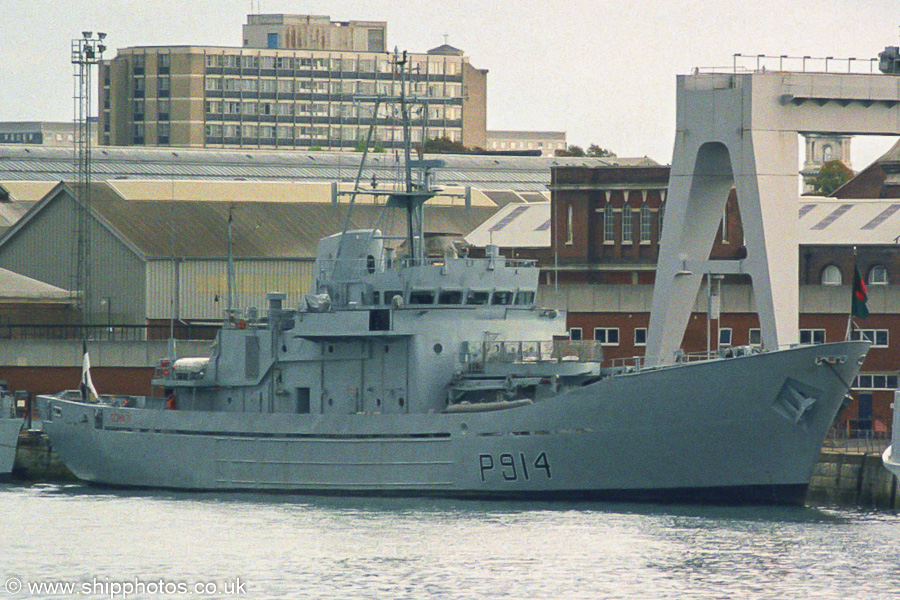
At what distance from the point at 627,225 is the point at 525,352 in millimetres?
28225

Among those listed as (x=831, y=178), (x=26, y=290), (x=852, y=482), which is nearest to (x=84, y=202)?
(x=26, y=290)

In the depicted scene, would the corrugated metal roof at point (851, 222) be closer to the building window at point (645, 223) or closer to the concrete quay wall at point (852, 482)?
the building window at point (645, 223)

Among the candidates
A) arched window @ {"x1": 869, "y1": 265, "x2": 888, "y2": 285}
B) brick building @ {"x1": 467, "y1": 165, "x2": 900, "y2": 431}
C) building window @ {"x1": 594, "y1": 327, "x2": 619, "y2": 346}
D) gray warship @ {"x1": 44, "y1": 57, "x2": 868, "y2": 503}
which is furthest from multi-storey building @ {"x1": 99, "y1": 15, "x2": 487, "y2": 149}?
gray warship @ {"x1": 44, "y1": 57, "x2": 868, "y2": 503}

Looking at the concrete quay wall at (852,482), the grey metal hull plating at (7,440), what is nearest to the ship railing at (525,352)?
the concrete quay wall at (852,482)

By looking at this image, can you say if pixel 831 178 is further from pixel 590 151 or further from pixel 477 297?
pixel 477 297

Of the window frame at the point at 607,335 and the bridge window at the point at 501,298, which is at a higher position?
the bridge window at the point at 501,298

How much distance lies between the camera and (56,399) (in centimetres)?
5222

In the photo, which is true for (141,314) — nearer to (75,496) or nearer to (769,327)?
(75,496)

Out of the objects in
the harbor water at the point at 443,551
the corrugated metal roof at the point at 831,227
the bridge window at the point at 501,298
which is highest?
the corrugated metal roof at the point at 831,227

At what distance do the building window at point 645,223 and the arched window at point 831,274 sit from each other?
7078mm

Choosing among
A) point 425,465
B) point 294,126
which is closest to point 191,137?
point 294,126

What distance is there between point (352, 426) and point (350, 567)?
9518mm

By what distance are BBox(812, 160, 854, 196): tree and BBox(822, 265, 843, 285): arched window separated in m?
63.0

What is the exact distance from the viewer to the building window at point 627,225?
7112 cm
